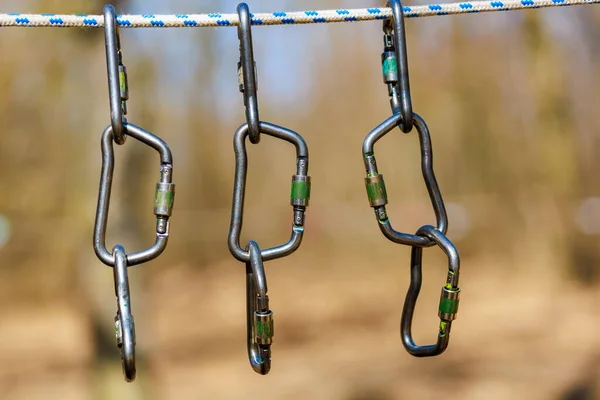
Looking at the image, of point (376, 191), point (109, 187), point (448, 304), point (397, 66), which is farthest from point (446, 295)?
point (109, 187)

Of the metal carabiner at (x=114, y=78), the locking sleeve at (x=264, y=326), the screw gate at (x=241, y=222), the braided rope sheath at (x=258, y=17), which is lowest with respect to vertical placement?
the locking sleeve at (x=264, y=326)

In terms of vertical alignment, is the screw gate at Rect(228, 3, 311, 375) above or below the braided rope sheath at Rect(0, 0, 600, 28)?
below

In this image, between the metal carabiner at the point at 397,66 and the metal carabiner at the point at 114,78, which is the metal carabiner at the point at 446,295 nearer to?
the metal carabiner at the point at 397,66

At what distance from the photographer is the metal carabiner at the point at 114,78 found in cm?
62

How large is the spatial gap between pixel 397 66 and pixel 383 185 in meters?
0.12

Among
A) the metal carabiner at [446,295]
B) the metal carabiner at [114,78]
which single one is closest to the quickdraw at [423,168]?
the metal carabiner at [446,295]

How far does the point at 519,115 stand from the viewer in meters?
3.24

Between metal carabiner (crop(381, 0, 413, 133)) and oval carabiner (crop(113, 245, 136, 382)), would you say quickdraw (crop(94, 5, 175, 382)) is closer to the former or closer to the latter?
oval carabiner (crop(113, 245, 136, 382))

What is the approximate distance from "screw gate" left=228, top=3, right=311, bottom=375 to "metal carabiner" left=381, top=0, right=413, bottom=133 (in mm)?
104

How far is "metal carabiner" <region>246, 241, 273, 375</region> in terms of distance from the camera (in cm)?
61

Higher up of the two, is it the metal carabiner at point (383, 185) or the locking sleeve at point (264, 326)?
the metal carabiner at point (383, 185)

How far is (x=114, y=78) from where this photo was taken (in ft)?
2.03

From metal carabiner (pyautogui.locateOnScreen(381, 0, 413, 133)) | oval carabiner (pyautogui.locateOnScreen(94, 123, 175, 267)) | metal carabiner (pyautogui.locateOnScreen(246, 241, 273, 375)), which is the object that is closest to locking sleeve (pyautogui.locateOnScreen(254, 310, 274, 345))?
metal carabiner (pyautogui.locateOnScreen(246, 241, 273, 375))

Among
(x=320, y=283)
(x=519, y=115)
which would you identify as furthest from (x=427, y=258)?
(x=519, y=115)
